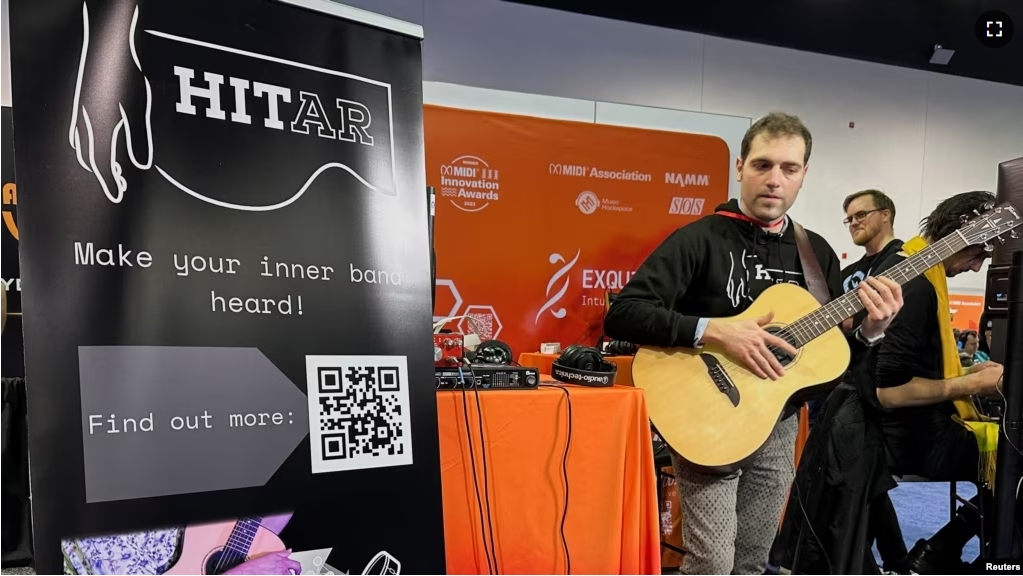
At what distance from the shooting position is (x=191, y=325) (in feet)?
4.02

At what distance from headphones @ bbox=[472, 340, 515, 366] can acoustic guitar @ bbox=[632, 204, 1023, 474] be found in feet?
1.19

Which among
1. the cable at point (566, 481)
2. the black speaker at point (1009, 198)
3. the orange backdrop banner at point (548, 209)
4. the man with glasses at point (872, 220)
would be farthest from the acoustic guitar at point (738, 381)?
the man with glasses at point (872, 220)

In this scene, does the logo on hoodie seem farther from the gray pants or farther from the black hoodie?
the gray pants

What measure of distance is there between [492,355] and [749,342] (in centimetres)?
70

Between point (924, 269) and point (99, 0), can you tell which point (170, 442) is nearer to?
point (99, 0)

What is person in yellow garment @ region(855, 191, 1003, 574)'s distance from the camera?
7.27ft

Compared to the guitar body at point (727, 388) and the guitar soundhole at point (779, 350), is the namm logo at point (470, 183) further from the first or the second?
the guitar soundhole at point (779, 350)

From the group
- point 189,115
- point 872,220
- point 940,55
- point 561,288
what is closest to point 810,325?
point 189,115

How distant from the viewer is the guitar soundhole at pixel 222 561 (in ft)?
3.97

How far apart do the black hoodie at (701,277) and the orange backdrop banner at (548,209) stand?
1.77 meters

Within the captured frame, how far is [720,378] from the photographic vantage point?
1.76 metres

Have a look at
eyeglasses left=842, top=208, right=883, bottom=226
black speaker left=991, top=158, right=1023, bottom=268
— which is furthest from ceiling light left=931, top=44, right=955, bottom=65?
black speaker left=991, top=158, right=1023, bottom=268

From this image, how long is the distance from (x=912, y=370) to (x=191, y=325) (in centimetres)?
226

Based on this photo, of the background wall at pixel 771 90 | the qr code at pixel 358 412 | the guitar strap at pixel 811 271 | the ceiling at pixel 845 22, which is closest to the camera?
the qr code at pixel 358 412
